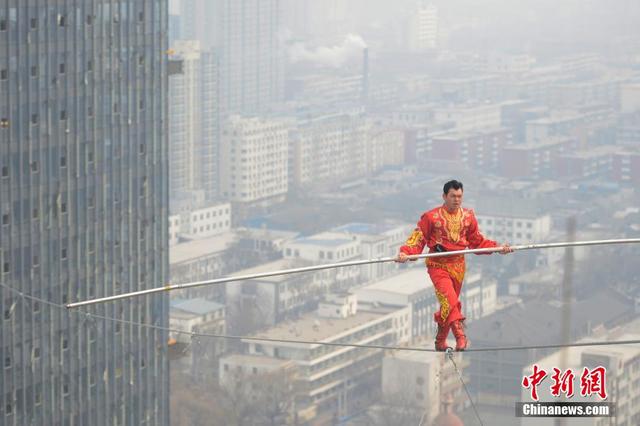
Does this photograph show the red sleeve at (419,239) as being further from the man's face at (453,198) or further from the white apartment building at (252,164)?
the white apartment building at (252,164)

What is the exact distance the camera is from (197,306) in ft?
86.8

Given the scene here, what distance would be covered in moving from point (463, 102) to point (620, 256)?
27.4 metres

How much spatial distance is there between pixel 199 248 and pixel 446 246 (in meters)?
36.4

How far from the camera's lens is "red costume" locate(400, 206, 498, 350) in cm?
432

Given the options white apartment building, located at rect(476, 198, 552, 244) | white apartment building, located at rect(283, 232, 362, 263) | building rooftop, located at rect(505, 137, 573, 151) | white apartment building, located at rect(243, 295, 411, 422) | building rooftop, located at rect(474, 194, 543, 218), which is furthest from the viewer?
building rooftop, located at rect(505, 137, 573, 151)

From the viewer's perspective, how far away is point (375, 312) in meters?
16.4

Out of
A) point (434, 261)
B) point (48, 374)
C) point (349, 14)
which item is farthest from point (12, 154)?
point (349, 14)

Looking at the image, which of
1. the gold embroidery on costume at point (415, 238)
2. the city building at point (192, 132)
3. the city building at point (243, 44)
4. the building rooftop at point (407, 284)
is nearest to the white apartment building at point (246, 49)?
the city building at point (243, 44)

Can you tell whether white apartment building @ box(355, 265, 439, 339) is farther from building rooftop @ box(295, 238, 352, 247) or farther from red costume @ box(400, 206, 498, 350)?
building rooftop @ box(295, 238, 352, 247)

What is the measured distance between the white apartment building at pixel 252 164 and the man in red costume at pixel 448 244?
42462 millimetres

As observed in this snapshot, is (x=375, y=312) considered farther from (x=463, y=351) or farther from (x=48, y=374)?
(x=463, y=351)

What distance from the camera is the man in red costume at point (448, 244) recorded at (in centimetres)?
429

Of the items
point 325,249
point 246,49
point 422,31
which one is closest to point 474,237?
point 325,249

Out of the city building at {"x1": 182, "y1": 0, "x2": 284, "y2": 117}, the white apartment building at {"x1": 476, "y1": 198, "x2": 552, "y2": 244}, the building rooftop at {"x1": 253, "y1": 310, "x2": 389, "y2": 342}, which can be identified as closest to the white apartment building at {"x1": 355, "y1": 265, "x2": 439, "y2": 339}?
the building rooftop at {"x1": 253, "y1": 310, "x2": 389, "y2": 342}
